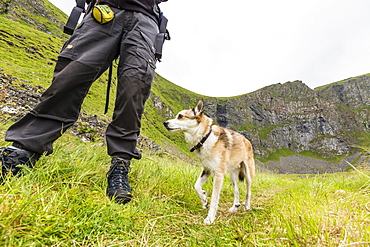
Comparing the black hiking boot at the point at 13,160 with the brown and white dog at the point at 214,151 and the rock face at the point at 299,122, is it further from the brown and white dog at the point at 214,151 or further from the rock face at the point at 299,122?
the rock face at the point at 299,122

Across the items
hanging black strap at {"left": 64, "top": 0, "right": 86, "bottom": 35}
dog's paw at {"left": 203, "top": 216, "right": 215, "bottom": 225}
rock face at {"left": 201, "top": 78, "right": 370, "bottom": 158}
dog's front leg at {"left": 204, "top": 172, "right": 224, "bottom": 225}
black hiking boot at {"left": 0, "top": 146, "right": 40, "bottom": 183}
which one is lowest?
dog's paw at {"left": 203, "top": 216, "right": 215, "bottom": 225}

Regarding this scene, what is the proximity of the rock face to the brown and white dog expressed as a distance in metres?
155

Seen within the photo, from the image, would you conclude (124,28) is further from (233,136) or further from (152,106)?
(152,106)

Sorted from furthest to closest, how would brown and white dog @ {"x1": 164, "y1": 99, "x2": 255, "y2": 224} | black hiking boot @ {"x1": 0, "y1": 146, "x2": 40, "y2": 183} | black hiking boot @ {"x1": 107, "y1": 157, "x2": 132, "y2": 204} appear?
brown and white dog @ {"x1": 164, "y1": 99, "x2": 255, "y2": 224}
black hiking boot @ {"x1": 107, "y1": 157, "x2": 132, "y2": 204}
black hiking boot @ {"x1": 0, "y1": 146, "x2": 40, "y2": 183}

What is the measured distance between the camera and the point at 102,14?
2463 mm

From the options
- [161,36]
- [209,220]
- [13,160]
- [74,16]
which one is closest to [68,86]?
[13,160]

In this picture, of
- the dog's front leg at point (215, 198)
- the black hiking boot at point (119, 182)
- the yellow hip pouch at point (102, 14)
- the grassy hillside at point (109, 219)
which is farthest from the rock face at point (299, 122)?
the grassy hillside at point (109, 219)

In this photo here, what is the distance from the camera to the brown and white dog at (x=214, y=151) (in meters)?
3.59

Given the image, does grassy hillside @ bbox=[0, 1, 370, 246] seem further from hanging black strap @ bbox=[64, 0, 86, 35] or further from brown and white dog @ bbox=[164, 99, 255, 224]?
hanging black strap @ bbox=[64, 0, 86, 35]

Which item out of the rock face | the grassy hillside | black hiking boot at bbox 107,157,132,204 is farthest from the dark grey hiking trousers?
the rock face

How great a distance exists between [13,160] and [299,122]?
220647mm

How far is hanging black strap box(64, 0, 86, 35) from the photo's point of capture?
263 centimetres

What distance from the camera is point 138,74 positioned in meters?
2.60

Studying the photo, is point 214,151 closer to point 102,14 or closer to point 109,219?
point 109,219
